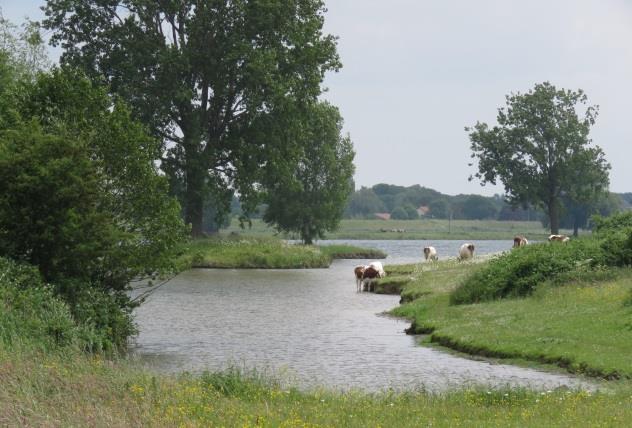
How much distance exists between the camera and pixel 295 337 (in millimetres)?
35312

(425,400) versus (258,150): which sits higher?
(258,150)

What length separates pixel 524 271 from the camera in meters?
39.9

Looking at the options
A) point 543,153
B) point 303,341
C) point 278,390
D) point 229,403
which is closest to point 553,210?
point 543,153

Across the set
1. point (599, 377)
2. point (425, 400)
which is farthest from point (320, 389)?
point (599, 377)

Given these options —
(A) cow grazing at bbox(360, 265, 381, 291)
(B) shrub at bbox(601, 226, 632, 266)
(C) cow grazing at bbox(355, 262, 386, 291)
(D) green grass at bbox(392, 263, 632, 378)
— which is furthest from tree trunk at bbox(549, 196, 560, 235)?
(D) green grass at bbox(392, 263, 632, 378)

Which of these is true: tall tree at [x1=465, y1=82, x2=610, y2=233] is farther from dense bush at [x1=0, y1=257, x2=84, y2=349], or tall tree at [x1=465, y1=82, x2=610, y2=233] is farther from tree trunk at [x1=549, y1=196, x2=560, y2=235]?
dense bush at [x1=0, y1=257, x2=84, y2=349]

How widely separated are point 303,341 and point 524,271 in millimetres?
10312

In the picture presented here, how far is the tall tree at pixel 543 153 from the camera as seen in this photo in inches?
4542

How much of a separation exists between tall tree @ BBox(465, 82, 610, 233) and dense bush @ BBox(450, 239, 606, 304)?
74828 mm

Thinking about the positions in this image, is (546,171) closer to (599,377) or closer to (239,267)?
(239,267)

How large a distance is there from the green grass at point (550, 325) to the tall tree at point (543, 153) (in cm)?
7666

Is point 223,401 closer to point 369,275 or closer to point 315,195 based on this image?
point 369,275

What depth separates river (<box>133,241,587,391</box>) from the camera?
25891 mm

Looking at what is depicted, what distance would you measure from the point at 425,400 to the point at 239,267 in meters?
55.3
